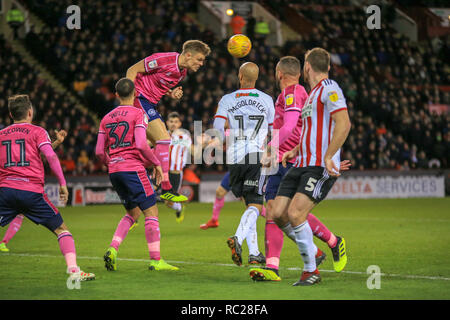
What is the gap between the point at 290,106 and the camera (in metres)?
7.84

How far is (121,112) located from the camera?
8.24 meters

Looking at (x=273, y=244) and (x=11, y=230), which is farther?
(x=11, y=230)

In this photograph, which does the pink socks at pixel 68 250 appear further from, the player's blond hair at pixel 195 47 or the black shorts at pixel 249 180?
the player's blond hair at pixel 195 47

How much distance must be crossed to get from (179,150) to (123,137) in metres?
8.49

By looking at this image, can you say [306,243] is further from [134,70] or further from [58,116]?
[58,116]

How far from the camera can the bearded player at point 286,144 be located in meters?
7.59

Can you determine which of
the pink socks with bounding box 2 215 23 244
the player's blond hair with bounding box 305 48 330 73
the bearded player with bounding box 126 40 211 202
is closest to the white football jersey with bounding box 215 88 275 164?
the bearded player with bounding box 126 40 211 202

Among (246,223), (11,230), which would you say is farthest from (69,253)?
(11,230)

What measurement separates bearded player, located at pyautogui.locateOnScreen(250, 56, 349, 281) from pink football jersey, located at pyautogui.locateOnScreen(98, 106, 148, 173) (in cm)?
151

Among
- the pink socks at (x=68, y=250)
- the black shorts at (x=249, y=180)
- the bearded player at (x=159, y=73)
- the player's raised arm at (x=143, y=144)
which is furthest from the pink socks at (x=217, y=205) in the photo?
the pink socks at (x=68, y=250)

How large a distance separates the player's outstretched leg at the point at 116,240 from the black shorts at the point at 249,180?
1.29 metres
